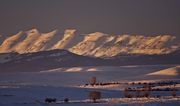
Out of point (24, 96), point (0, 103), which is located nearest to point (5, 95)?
point (24, 96)

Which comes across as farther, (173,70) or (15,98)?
(173,70)

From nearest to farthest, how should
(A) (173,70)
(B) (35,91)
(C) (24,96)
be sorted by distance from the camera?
(C) (24,96) < (B) (35,91) < (A) (173,70)

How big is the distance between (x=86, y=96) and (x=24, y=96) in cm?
1080

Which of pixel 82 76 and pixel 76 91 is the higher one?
pixel 82 76

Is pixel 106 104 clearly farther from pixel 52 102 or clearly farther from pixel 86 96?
pixel 86 96

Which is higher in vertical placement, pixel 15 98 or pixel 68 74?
pixel 68 74

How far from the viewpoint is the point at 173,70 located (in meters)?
180

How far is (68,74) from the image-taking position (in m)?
191

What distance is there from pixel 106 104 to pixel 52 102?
6.23m

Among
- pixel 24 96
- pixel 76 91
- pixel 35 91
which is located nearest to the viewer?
pixel 24 96

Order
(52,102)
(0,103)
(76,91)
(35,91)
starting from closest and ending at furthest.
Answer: (0,103)
(52,102)
(35,91)
(76,91)

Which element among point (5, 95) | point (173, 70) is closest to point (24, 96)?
point (5, 95)

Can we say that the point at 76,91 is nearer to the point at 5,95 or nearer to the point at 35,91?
the point at 35,91

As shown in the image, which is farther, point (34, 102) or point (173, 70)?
point (173, 70)
